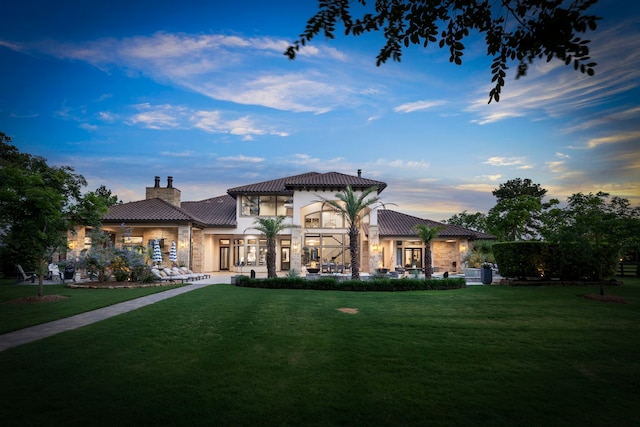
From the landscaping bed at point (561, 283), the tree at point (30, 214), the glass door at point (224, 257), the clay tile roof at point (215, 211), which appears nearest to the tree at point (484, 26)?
the tree at point (30, 214)

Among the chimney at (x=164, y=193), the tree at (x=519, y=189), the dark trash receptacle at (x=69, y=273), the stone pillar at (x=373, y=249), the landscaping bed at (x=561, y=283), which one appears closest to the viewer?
the landscaping bed at (x=561, y=283)

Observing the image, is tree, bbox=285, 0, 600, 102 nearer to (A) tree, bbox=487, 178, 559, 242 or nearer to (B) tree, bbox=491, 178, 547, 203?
(A) tree, bbox=487, 178, 559, 242

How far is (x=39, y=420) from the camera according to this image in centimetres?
372

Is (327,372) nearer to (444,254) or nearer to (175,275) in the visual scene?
(175,275)

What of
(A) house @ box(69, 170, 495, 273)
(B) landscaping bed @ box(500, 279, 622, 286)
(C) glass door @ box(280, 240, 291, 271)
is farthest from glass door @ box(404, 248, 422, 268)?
(B) landscaping bed @ box(500, 279, 622, 286)

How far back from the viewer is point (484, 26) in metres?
4.70

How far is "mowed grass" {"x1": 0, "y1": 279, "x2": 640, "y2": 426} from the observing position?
4.00 m

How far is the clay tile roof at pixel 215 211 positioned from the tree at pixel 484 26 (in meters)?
26.9

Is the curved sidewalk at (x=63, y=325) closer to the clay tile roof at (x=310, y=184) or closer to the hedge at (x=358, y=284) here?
the hedge at (x=358, y=284)

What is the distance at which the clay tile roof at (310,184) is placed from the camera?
28266 millimetres

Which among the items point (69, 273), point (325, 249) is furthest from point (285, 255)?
point (69, 273)

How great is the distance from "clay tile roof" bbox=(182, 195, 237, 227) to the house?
3.4 inches

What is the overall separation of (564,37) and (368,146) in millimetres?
28674

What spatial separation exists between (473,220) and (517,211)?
394 inches
